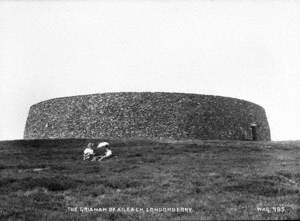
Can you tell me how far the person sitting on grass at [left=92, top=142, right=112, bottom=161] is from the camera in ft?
77.7

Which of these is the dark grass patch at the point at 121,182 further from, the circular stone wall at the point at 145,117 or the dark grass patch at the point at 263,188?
the circular stone wall at the point at 145,117

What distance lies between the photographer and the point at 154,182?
16016 mm

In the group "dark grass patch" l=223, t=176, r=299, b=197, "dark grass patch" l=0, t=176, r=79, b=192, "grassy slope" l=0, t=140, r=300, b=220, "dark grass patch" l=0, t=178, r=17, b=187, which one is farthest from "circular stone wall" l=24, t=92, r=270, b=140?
"dark grass patch" l=223, t=176, r=299, b=197

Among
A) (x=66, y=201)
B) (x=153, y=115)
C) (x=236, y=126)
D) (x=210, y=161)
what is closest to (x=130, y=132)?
(x=153, y=115)

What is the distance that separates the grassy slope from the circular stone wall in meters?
11.5

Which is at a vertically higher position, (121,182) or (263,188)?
(121,182)

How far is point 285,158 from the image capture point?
23.0m

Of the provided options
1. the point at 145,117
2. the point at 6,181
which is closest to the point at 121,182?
the point at 6,181

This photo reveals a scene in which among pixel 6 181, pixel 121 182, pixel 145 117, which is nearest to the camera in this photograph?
pixel 121 182

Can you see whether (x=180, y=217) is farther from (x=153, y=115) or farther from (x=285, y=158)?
(x=153, y=115)

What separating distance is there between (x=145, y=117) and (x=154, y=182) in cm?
2334

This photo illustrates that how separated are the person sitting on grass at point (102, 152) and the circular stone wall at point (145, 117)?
40.5 ft

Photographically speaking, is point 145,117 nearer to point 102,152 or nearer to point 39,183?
point 102,152

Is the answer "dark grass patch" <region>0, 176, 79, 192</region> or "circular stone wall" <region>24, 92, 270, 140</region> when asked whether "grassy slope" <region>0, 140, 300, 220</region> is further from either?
"circular stone wall" <region>24, 92, 270, 140</region>
